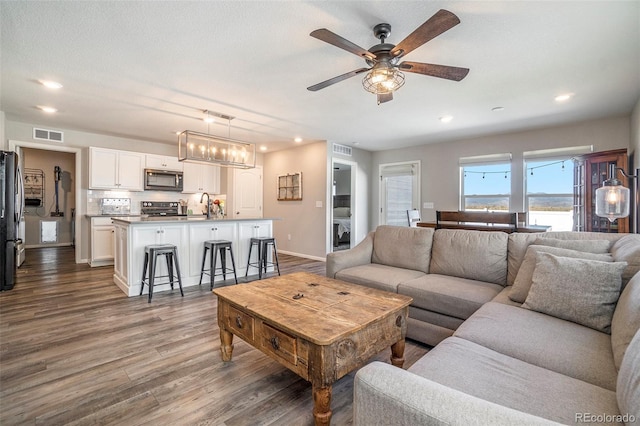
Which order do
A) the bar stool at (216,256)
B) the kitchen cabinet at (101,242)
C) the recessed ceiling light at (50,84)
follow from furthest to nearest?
the kitchen cabinet at (101,242) → the bar stool at (216,256) → the recessed ceiling light at (50,84)

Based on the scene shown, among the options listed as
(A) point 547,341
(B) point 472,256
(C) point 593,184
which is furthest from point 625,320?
(C) point 593,184

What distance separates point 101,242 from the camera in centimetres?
553

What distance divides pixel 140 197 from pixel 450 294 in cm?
646

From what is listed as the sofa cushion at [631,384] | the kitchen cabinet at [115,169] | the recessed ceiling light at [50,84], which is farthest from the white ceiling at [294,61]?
the sofa cushion at [631,384]

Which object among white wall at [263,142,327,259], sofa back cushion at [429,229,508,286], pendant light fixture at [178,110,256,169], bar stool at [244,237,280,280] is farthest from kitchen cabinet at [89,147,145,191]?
sofa back cushion at [429,229,508,286]

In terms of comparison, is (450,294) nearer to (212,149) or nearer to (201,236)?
(201,236)

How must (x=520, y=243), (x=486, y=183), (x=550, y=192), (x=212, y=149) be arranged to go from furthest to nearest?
(x=486, y=183)
(x=550, y=192)
(x=212, y=149)
(x=520, y=243)

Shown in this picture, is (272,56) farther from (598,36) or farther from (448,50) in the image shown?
(598,36)

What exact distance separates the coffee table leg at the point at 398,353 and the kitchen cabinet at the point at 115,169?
607 centimetres

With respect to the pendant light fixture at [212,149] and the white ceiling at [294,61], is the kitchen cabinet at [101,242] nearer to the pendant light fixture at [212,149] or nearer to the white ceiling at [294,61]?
the white ceiling at [294,61]

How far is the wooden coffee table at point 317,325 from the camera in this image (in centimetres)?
144

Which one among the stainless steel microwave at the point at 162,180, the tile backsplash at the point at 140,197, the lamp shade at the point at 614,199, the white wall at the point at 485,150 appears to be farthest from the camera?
the stainless steel microwave at the point at 162,180

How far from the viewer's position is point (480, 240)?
2.74m

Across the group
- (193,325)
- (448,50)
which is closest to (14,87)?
(193,325)
